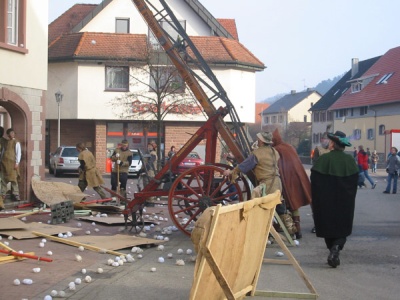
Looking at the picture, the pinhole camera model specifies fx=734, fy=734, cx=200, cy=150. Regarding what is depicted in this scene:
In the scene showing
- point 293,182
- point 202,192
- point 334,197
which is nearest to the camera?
point 334,197

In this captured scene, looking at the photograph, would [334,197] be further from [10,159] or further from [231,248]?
[10,159]

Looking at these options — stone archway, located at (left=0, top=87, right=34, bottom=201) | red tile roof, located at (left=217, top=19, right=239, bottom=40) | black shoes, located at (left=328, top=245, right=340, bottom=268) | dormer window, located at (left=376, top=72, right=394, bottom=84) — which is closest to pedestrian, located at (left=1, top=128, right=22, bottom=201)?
stone archway, located at (left=0, top=87, right=34, bottom=201)

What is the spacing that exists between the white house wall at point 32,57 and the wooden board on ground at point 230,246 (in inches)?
442

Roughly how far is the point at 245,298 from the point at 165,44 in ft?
22.0

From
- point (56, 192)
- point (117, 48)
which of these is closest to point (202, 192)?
point (56, 192)

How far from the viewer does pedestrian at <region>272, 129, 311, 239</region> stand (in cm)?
1259

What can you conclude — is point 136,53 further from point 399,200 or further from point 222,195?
point 222,195

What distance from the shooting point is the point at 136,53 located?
123ft

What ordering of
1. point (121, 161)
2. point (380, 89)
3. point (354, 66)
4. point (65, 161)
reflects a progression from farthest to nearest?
point (354, 66), point (380, 89), point (65, 161), point (121, 161)

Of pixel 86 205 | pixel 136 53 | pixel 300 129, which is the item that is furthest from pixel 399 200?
pixel 300 129

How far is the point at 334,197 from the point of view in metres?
9.67

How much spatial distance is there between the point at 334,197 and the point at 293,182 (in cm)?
311

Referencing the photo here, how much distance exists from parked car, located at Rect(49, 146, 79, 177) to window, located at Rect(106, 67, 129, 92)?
5835mm

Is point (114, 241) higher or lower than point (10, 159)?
lower
